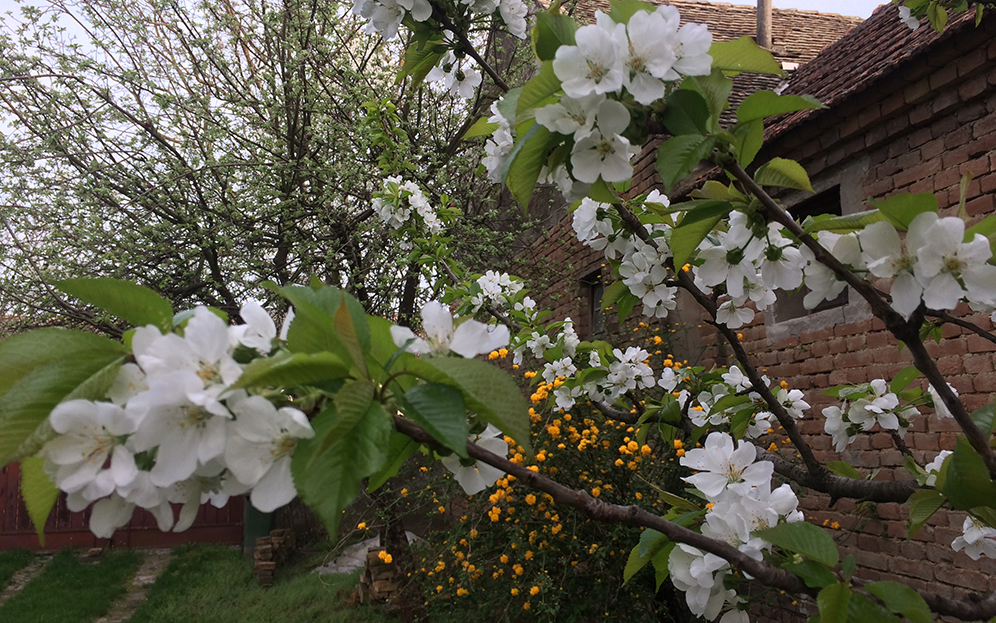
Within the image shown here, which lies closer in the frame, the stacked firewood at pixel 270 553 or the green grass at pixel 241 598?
the green grass at pixel 241 598

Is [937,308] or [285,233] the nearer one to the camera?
[937,308]

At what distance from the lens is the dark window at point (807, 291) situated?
12.1 ft

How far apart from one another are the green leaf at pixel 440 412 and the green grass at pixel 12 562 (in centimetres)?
839

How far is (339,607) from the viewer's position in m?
5.43

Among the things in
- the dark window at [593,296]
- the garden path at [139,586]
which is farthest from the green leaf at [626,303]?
the garden path at [139,586]

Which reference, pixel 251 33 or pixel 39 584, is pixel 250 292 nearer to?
pixel 251 33

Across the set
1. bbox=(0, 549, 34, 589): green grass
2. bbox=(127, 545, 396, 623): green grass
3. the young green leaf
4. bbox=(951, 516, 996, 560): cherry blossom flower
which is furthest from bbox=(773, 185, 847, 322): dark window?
bbox=(0, 549, 34, 589): green grass

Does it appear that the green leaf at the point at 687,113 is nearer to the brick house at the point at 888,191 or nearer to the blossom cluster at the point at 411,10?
the blossom cluster at the point at 411,10

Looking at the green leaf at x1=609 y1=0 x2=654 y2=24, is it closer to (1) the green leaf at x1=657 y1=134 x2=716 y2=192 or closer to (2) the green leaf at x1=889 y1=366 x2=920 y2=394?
(1) the green leaf at x1=657 y1=134 x2=716 y2=192

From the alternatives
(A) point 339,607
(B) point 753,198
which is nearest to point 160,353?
(B) point 753,198

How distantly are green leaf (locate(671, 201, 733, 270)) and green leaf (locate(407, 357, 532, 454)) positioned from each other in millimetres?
446

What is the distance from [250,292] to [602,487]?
397 centimetres

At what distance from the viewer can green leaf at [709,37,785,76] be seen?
83cm

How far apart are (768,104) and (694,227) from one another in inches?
8.3
